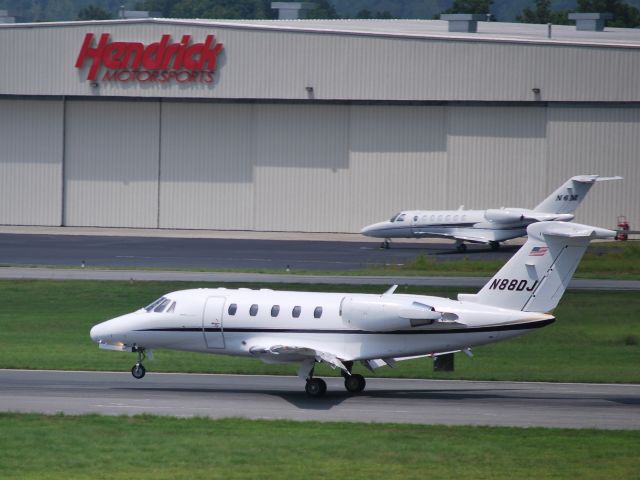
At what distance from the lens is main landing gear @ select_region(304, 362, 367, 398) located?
28.9 m

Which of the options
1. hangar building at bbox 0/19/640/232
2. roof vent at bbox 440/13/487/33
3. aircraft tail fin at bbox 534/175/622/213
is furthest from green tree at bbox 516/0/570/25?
aircraft tail fin at bbox 534/175/622/213

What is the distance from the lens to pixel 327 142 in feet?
269

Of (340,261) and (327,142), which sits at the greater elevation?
(327,142)

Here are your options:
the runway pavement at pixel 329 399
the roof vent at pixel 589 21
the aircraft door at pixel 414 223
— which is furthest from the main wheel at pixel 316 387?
the roof vent at pixel 589 21

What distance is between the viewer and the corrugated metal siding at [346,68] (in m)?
75.0

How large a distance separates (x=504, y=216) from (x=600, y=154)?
943 centimetres

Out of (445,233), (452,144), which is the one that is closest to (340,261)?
(445,233)

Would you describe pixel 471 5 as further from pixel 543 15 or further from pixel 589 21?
pixel 589 21

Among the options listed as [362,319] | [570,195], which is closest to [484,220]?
[570,195]

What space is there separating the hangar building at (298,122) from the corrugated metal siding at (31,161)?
3.9 inches

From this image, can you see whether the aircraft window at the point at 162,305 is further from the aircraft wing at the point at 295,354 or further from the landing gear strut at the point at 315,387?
the landing gear strut at the point at 315,387

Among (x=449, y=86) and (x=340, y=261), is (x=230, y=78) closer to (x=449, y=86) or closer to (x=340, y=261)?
(x=449, y=86)

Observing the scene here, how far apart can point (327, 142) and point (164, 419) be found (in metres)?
57.6

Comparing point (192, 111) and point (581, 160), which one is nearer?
point (581, 160)
